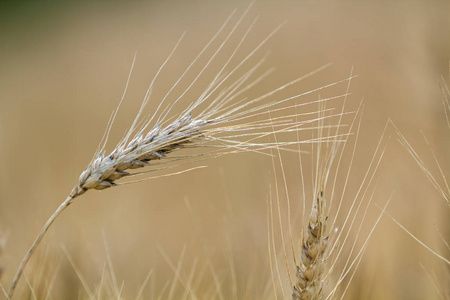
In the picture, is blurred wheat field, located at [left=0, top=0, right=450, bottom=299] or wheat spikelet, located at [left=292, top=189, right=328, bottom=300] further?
blurred wheat field, located at [left=0, top=0, right=450, bottom=299]

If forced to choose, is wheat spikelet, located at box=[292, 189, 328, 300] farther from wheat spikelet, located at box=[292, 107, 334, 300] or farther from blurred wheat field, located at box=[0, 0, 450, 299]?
blurred wheat field, located at box=[0, 0, 450, 299]

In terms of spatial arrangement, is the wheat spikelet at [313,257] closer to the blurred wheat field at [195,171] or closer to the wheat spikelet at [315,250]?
the wheat spikelet at [315,250]

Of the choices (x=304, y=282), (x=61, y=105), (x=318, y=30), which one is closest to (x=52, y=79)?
(x=61, y=105)

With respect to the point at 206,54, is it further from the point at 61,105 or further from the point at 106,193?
the point at 106,193

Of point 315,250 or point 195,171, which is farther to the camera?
point 195,171

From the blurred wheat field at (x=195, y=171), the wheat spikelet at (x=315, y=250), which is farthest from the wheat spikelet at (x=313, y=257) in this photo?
the blurred wheat field at (x=195, y=171)

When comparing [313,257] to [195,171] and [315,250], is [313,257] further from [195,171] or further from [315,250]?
[195,171]

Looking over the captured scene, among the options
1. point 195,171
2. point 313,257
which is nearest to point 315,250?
point 313,257

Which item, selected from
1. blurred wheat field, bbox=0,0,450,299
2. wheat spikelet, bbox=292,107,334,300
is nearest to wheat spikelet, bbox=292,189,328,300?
wheat spikelet, bbox=292,107,334,300

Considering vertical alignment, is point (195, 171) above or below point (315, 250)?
below
